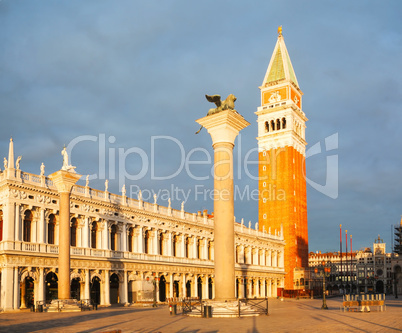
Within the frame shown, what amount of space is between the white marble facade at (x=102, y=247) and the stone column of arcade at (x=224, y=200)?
21.4 meters

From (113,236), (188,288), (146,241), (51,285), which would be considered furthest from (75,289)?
(188,288)

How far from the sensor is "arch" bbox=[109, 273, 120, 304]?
5134 cm

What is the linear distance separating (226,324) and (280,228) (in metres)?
74.0

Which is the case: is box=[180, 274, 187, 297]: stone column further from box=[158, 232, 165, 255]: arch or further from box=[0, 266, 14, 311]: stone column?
box=[0, 266, 14, 311]: stone column

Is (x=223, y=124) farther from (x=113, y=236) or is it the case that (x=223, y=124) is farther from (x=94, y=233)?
(x=113, y=236)

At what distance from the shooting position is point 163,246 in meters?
58.5

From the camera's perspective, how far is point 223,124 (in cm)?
2697

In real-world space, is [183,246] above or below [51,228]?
below

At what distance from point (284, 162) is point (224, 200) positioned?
71274mm

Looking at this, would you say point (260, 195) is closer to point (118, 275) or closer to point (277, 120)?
point (277, 120)

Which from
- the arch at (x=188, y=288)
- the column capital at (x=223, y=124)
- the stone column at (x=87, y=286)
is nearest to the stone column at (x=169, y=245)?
the arch at (x=188, y=288)

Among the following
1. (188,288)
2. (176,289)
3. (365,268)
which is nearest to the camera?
(176,289)

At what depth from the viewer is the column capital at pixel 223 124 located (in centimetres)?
2681

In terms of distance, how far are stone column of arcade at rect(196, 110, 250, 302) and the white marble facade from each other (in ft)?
70.4
